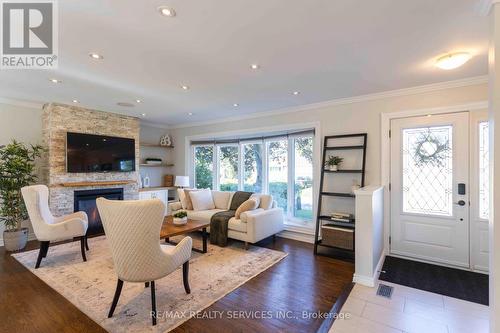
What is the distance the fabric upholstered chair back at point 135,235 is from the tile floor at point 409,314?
1720 mm

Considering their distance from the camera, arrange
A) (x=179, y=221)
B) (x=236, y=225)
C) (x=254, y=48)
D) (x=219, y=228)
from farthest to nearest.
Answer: (x=219, y=228) < (x=236, y=225) < (x=179, y=221) < (x=254, y=48)

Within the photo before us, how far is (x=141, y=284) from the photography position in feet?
9.05

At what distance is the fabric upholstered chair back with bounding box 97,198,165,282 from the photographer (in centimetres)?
201

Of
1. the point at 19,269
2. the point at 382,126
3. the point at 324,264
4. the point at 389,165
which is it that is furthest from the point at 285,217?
the point at 19,269

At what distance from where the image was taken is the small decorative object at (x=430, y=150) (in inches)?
133

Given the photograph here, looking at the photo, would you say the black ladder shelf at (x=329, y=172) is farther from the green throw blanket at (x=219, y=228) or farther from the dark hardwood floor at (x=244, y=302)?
the green throw blanket at (x=219, y=228)

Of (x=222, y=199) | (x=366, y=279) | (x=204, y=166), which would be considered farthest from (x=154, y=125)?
(x=366, y=279)

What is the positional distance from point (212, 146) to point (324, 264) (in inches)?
153

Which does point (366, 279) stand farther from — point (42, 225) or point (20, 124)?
point (20, 124)

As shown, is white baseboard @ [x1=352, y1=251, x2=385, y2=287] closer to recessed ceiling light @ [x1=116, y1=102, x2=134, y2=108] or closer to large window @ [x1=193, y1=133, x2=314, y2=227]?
large window @ [x1=193, y1=133, x2=314, y2=227]

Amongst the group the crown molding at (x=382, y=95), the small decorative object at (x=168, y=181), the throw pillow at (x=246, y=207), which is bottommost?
the throw pillow at (x=246, y=207)

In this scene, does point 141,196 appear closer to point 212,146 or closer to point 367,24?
point 212,146

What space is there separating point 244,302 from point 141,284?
127cm

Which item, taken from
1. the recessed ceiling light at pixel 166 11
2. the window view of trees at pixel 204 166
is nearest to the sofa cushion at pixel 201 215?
the window view of trees at pixel 204 166
